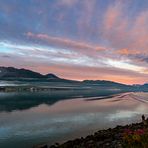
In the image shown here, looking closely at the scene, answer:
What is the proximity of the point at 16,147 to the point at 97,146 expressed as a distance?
7265 millimetres

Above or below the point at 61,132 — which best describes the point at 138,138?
above

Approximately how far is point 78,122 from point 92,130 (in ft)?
20.9

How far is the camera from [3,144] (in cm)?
2488

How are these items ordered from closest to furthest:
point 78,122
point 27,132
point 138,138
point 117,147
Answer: point 138,138
point 117,147
point 27,132
point 78,122

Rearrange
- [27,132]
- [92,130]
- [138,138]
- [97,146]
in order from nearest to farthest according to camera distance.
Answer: [138,138] → [97,146] → [27,132] → [92,130]

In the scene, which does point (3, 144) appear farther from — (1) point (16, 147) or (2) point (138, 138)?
(2) point (138, 138)

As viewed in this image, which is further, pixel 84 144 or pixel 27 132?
pixel 27 132

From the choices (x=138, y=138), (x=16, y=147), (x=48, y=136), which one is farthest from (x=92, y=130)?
(x=138, y=138)

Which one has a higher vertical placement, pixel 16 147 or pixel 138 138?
pixel 138 138

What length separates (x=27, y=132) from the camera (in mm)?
30828

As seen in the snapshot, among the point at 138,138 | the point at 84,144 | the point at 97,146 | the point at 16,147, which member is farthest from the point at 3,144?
the point at 138,138

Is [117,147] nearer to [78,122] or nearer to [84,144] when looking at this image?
[84,144]

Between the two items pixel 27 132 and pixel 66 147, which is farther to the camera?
pixel 27 132

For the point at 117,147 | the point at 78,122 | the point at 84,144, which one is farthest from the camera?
the point at 78,122
